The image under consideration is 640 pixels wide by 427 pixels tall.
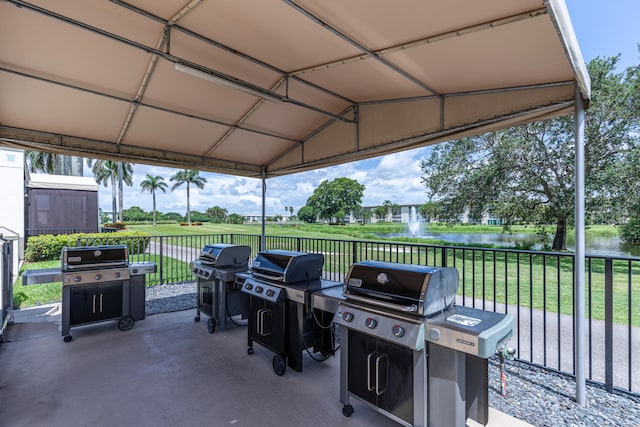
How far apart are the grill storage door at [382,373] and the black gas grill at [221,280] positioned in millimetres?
2115

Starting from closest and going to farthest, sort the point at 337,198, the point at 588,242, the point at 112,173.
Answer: the point at 588,242, the point at 112,173, the point at 337,198

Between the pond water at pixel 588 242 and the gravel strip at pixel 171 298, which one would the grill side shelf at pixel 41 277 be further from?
the pond water at pixel 588 242

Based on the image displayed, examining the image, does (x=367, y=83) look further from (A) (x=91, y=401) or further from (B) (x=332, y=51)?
(A) (x=91, y=401)

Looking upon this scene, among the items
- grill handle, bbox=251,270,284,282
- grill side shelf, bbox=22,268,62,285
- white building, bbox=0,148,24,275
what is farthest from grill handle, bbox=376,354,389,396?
white building, bbox=0,148,24,275

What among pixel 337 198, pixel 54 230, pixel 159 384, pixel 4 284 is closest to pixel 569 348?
pixel 159 384

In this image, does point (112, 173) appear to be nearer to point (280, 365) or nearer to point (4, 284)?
point (4, 284)

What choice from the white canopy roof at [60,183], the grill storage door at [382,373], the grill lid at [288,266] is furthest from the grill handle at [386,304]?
the white canopy roof at [60,183]

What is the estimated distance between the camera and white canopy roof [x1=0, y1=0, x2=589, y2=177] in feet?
7.27

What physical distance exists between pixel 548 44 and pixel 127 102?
4127 mm

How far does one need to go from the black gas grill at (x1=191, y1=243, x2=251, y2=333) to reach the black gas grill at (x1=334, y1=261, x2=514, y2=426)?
7.02 feet

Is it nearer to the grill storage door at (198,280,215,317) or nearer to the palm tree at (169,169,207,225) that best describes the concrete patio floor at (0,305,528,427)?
the grill storage door at (198,280,215,317)

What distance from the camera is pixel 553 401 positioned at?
2420 millimetres

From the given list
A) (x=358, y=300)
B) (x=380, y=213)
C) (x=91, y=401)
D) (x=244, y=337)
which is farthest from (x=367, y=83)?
(x=380, y=213)

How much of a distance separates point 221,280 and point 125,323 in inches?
54.0
